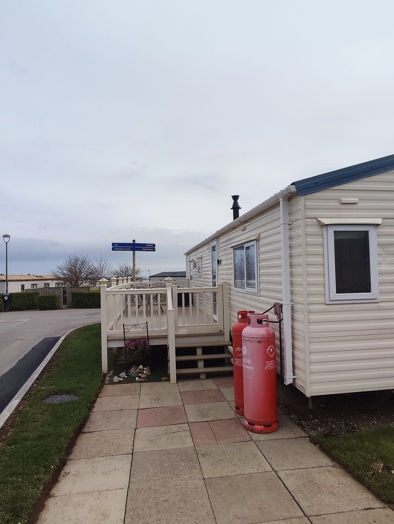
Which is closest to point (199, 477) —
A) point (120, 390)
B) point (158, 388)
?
point (158, 388)

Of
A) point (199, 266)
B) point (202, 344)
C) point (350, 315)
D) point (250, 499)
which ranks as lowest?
point (250, 499)

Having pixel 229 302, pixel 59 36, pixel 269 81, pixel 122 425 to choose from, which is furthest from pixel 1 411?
pixel 269 81

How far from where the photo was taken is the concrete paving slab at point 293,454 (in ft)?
10.8

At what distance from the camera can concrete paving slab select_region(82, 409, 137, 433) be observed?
13.9 feet

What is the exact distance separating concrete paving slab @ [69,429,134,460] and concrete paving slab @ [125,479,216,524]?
72cm

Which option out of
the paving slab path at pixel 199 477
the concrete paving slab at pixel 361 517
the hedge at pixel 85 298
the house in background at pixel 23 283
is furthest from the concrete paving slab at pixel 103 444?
the house in background at pixel 23 283

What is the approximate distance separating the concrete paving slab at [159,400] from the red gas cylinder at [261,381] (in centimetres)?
142

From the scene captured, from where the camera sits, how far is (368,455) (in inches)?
131

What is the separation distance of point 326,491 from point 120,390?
374 centimetres

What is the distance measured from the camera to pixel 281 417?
14.6 ft

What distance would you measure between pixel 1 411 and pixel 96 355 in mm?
3220

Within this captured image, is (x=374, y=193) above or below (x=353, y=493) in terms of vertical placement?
above

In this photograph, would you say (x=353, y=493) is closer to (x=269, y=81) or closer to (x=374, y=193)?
(x=374, y=193)

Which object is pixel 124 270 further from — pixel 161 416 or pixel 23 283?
pixel 161 416
